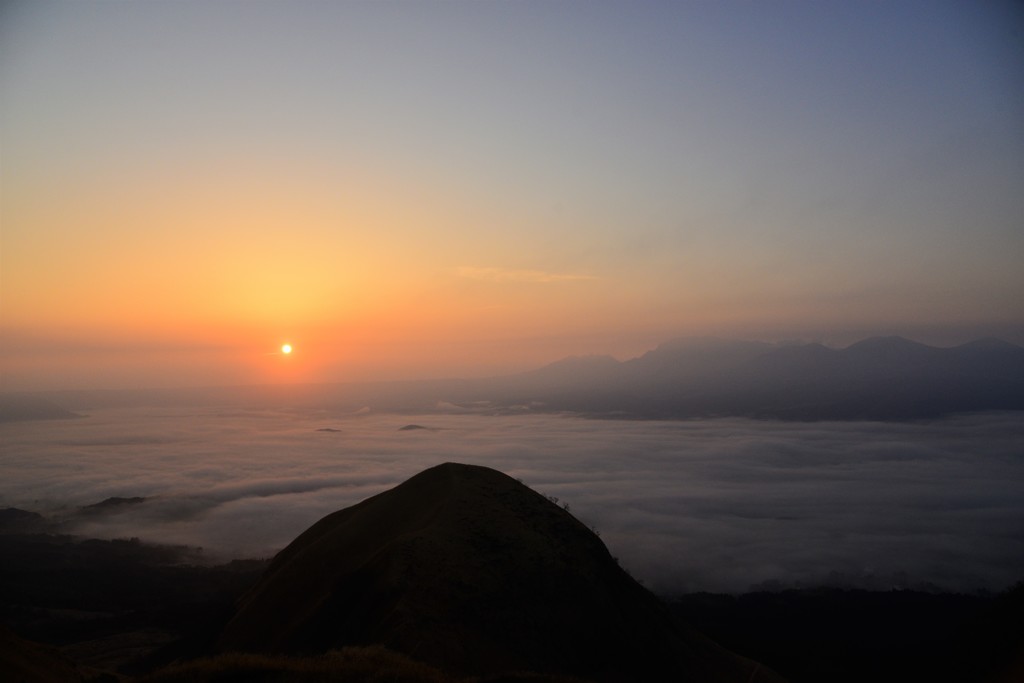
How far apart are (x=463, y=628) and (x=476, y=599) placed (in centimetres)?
173

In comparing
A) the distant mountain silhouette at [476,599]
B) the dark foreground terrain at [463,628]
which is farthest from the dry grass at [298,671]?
the distant mountain silhouette at [476,599]

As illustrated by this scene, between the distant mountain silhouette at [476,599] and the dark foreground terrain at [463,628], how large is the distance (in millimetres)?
82

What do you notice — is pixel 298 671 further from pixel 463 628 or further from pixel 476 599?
pixel 476 599

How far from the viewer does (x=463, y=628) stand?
23.1 meters

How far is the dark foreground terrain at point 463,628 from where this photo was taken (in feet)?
67.9

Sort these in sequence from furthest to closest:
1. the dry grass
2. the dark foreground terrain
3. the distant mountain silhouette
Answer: the distant mountain silhouette
the dark foreground terrain
the dry grass

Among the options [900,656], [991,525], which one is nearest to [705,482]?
[991,525]

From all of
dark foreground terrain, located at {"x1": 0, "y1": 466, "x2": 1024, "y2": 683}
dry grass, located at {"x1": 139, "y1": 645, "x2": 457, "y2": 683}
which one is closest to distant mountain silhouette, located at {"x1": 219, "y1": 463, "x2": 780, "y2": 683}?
dark foreground terrain, located at {"x1": 0, "y1": 466, "x2": 1024, "y2": 683}

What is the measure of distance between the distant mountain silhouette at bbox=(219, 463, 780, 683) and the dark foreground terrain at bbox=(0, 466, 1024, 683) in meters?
0.08

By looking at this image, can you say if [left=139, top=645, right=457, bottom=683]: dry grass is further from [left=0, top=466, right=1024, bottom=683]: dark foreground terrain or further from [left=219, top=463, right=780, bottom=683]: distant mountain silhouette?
[left=219, top=463, right=780, bottom=683]: distant mountain silhouette

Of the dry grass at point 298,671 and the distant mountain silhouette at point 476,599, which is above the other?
the dry grass at point 298,671

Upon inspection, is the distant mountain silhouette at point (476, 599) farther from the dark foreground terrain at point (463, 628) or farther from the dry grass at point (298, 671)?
the dry grass at point (298, 671)

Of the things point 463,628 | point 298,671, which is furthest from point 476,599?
point 298,671

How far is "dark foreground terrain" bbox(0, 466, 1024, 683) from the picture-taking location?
20.7m
